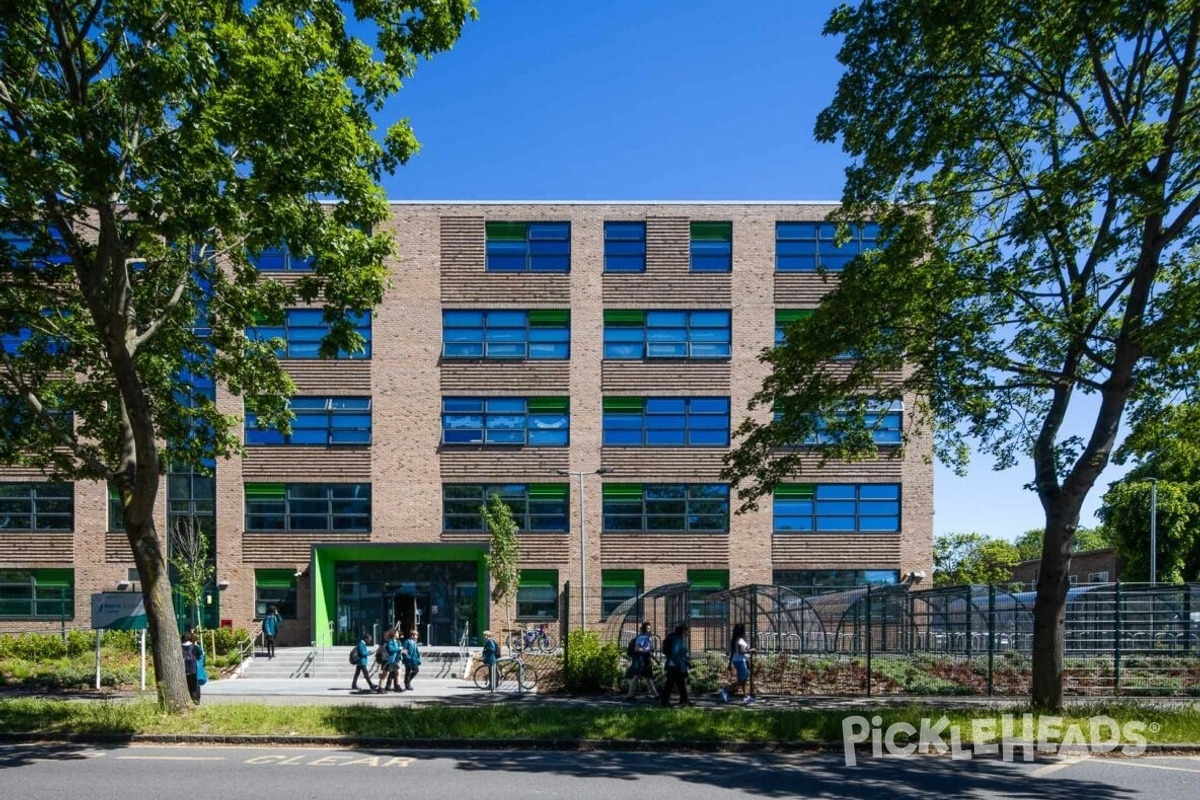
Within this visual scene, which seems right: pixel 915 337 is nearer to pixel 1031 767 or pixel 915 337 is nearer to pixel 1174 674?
pixel 1031 767

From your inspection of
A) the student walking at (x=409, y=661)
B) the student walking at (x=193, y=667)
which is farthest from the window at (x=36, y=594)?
the student walking at (x=193, y=667)

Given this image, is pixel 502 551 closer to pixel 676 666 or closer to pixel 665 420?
pixel 665 420

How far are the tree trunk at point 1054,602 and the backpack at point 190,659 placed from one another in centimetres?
1459

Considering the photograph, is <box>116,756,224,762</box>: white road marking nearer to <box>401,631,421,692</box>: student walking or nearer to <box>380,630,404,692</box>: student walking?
<box>380,630,404,692</box>: student walking

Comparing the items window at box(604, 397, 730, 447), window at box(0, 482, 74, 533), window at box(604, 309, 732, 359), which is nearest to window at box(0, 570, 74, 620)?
window at box(0, 482, 74, 533)

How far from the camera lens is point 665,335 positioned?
32562 mm

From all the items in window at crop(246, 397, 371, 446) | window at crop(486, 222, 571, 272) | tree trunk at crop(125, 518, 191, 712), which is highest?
window at crop(486, 222, 571, 272)

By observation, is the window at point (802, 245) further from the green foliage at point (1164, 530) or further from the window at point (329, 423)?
the green foliage at point (1164, 530)

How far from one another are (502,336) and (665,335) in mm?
6121

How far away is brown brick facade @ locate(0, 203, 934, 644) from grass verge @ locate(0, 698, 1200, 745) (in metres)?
18.0

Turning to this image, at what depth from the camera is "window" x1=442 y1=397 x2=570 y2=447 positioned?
32.2 meters

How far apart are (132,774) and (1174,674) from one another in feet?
65.6

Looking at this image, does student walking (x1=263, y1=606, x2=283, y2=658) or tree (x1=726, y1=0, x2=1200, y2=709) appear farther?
student walking (x1=263, y1=606, x2=283, y2=658)

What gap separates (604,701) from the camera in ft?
58.6
